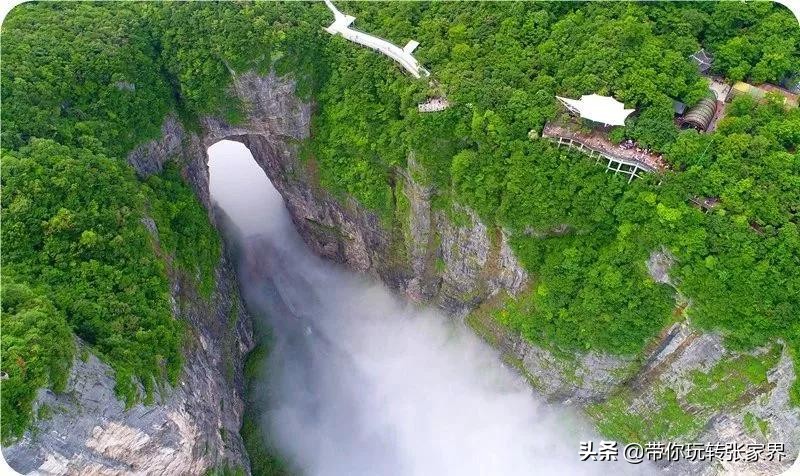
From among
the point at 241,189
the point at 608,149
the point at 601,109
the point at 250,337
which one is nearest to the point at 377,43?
the point at 601,109

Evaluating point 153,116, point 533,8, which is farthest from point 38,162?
point 533,8

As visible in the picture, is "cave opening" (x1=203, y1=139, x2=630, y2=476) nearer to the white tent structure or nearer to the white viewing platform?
the white viewing platform

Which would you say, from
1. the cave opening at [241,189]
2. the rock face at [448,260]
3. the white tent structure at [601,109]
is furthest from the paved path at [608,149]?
the cave opening at [241,189]

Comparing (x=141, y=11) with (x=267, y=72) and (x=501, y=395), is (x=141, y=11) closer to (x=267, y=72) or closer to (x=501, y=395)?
(x=267, y=72)

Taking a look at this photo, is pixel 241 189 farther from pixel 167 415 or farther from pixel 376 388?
pixel 167 415

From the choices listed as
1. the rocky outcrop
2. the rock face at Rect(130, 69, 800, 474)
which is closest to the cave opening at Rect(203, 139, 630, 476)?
the rock face at Rect(130, 69, 800, 474)
